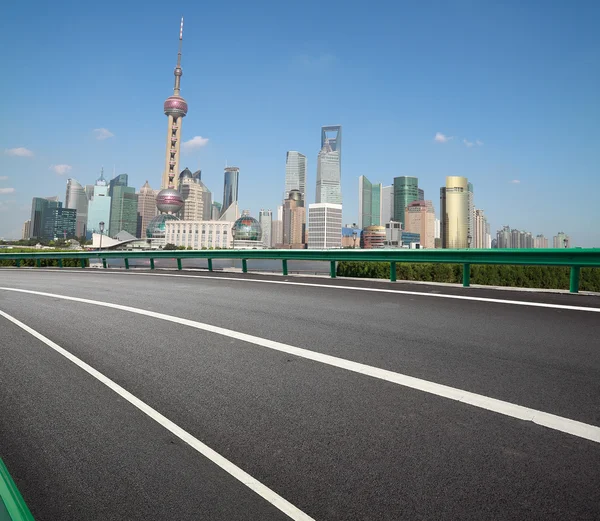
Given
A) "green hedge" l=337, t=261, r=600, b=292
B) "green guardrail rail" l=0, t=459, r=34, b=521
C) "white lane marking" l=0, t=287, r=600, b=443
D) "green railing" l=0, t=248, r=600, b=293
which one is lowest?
"white lane marking" l=0, t=287, r=600, b=443

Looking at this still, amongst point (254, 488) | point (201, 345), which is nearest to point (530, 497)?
point (254, 488)

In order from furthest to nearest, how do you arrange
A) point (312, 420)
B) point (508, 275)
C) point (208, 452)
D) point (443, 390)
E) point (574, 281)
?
1. point (508, 275)
2. point (574, 281)
3. point (443, 390)
4. point (312, 420)
5. point (208, 452)

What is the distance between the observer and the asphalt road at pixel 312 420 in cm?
277

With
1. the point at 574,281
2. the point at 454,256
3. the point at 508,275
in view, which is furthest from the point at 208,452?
the point at 508,275

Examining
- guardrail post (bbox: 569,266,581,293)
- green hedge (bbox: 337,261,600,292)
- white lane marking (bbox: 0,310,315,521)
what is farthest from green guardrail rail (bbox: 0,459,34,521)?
green hedge (bbox: 337,261,600,292)

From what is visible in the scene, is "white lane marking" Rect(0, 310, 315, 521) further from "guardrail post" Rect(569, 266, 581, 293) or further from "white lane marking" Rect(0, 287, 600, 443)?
"guardrail post" Rect(569, 266, 581, 293)

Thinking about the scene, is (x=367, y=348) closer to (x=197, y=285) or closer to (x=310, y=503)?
(x=310, y=503)

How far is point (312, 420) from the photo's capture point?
3840 millimetres

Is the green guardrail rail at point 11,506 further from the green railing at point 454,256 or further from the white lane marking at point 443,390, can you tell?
the green railing at point 454,256

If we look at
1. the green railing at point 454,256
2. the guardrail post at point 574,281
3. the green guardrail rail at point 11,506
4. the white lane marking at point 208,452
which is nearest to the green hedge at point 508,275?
the green railing at point 454,256

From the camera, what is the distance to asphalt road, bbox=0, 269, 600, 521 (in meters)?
2.77

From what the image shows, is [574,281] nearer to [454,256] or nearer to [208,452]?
[454,256]

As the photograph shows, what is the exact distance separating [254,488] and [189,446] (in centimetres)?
82

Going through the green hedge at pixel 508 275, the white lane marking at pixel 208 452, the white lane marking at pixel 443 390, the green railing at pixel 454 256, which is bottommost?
the white lane marking at pixel 208 452
